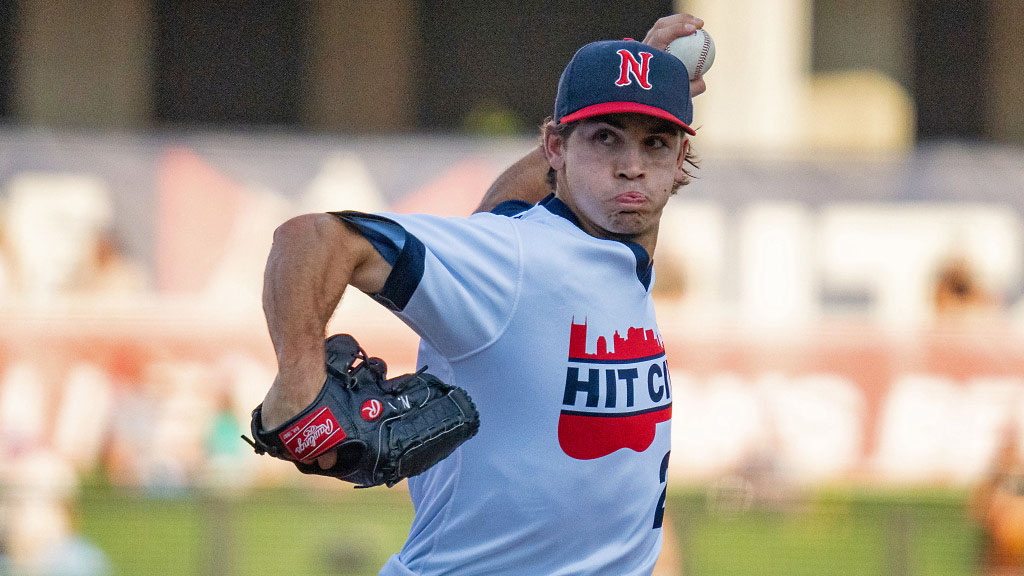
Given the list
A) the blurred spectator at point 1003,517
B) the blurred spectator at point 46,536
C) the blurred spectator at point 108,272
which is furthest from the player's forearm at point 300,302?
the blurred spectator at point 108,272

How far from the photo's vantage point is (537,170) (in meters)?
3.47

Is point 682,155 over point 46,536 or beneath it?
over

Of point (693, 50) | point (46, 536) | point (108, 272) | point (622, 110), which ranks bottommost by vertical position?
point (46, 536)

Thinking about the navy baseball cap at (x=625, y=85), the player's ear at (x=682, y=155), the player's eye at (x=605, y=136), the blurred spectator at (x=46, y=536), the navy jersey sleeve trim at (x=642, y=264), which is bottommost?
the blurred spectator at (x=46, y=536)

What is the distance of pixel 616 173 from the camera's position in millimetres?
2727

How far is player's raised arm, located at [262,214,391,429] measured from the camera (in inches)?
86.2

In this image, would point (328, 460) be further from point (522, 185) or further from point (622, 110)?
point (522, 185)

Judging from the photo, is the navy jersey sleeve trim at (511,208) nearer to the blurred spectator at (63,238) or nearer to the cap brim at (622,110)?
the cap brim at (622,110)

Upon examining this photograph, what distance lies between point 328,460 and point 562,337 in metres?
0.64

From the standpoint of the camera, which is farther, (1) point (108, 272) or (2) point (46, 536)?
(1) point (108, 272)

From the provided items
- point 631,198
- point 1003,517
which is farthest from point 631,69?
point 1003,517

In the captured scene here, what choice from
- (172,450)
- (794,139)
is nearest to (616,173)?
(172,450)

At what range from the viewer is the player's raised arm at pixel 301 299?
2.19m

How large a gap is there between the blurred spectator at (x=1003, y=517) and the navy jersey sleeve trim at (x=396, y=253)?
6.08 m
